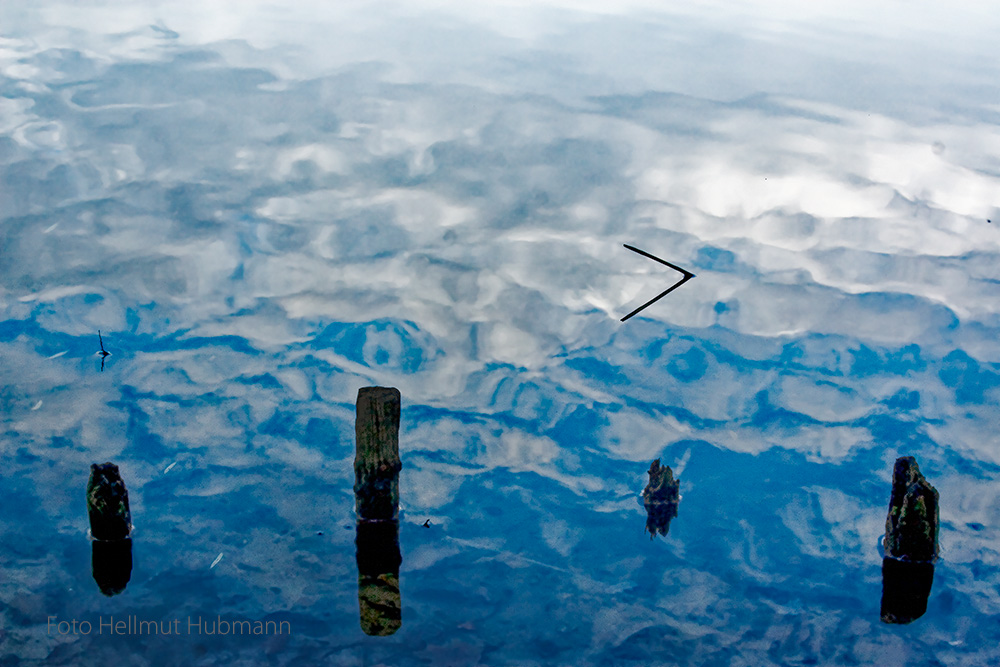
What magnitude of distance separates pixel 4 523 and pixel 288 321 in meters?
6.07

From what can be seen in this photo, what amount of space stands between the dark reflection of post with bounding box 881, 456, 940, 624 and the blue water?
7.2 inches

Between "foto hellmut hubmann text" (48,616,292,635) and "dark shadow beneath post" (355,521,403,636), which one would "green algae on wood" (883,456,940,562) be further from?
"foto hellmut hubmann text" (48,616,292,635)

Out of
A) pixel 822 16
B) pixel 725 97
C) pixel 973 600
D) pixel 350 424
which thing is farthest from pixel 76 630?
pixel 822 16

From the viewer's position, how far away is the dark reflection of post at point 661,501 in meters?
13.6

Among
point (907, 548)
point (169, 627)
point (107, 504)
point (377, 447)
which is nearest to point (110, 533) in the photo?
point (107, 504)

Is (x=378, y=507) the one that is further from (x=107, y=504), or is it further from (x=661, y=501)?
(x=661, y=501)

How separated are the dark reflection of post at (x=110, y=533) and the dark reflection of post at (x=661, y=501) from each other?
6730 millimetres

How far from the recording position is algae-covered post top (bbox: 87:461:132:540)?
11.7 meters

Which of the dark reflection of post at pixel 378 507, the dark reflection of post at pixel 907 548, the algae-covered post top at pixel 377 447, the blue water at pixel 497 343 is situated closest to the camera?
the algae-covered post top at pixel 377 447

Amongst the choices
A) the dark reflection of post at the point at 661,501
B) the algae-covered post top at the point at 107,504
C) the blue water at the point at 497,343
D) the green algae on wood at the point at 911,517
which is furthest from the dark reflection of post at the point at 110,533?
the green algae on wood at the point at 911,517

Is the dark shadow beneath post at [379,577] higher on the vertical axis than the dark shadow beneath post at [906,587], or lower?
lower

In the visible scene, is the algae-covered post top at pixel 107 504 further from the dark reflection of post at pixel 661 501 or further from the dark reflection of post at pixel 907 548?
the dark reflection of post at pixel 907 548

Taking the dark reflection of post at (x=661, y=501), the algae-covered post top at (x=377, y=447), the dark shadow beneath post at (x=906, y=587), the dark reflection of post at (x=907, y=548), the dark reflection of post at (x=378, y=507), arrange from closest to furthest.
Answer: the algae-covered post top at (x=377, y=447) < the dark reflection of post at (x=378, y=507) < the dark reflection of post at (x=907, y=548) < the dark shadow beneath post at (x=906, y=587) < the dark reflection of post at (x=661, y=501)

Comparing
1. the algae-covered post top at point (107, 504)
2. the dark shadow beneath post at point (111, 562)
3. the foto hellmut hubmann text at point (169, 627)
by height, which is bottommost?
the foto hellmut hubmann text at point (169, 627)
